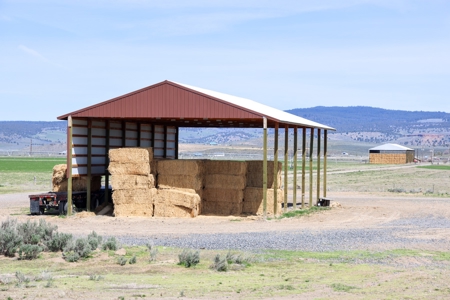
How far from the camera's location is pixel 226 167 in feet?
102

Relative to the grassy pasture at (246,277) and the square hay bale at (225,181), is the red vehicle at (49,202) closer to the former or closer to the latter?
the square hay bale at (225,181)

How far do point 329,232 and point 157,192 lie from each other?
826 cm

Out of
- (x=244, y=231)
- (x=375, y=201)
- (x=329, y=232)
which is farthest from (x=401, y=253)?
(x=375, y=201)

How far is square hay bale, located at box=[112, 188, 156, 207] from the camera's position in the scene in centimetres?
2952

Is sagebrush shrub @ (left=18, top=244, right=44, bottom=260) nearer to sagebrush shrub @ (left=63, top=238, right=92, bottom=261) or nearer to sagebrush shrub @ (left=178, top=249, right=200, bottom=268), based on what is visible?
sagebrush shrub @ (left=63, top=238, right=92, bottom=261)

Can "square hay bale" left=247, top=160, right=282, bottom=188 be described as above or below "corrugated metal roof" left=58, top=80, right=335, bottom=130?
below

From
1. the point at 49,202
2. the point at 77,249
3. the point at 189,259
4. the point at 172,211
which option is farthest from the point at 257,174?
the point at 189,259

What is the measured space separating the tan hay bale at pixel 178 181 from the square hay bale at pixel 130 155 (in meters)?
1.08

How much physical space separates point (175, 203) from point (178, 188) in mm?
653

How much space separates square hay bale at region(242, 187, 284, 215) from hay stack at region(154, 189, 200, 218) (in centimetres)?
239

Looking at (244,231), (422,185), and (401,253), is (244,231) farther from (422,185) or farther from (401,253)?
(422,185)

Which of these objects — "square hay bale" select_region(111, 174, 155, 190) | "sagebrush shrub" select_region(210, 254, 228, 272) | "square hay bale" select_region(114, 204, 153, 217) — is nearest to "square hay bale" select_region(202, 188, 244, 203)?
"square hay bale" select_region(114, 204, 153, 217)

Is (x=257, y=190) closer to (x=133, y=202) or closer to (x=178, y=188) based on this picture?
(x=178, y=188)

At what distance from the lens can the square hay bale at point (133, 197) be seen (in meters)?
29.5
